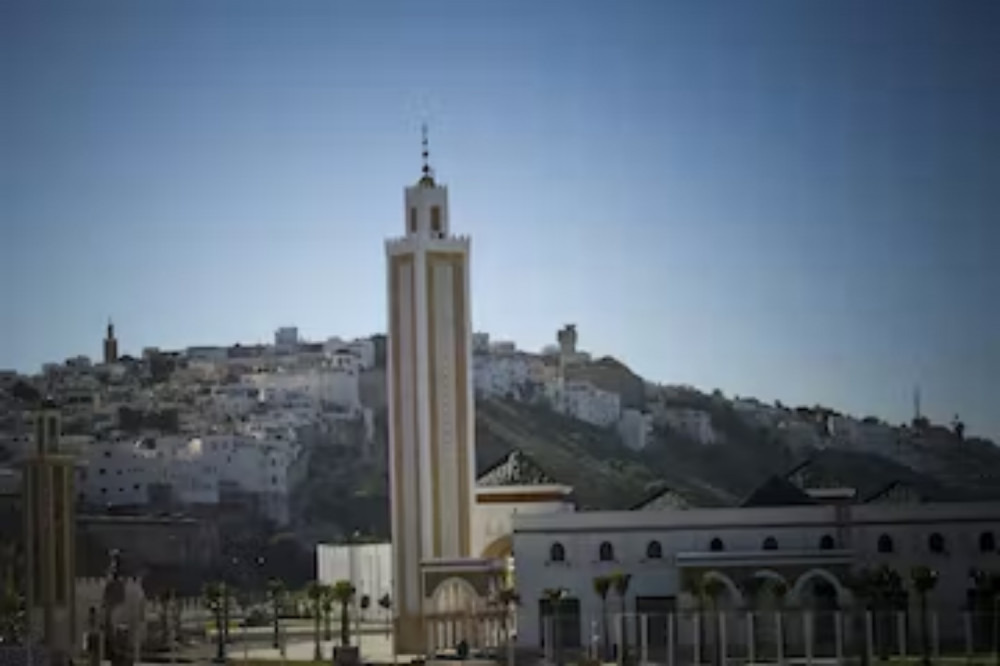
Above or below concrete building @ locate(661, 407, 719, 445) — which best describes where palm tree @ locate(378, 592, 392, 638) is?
below

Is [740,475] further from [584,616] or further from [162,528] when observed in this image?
[584,616]

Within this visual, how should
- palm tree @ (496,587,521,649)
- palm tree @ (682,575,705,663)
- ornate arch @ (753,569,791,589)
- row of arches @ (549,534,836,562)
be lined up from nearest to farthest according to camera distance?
palm tree @ (682,575,705,663), ornate arch @ (753,569,791,589), palm tree @ (496,587,521,649), row of arches @ (549,534,836,562)

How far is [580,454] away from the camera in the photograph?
164 ft

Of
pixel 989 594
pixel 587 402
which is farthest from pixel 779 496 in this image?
pixel 587 402

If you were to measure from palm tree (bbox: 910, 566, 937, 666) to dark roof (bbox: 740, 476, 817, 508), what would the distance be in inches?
78.1

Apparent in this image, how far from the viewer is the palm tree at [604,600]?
67.6 feet

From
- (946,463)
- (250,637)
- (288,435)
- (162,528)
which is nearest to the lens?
(250,637)

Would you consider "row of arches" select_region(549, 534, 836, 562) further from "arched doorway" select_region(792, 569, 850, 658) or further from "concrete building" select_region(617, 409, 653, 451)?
"concrete building" select_region(617, 409, 653, 451)

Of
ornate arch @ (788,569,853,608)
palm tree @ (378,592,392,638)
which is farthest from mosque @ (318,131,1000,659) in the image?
palm tree @ (378,592,392,638)

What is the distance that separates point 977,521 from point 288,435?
26.3m

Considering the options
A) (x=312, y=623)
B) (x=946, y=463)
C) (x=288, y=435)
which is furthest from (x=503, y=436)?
(x=312, y=623)

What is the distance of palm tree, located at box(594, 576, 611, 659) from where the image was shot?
2059cm

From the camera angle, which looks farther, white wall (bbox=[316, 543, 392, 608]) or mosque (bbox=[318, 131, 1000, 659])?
white wall (bbox=[316, 543, 392, 608])

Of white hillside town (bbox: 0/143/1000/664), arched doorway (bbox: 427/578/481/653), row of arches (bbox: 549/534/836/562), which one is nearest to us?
white hillside town (bbox: 0/143/1000/664)
